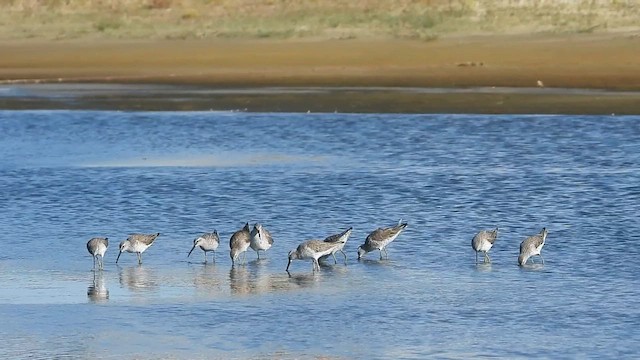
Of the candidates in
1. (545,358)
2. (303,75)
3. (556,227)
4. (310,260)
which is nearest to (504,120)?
(303,75)

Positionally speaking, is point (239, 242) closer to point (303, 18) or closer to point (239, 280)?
point (239, 280)

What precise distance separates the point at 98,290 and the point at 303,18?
3292 centimetres

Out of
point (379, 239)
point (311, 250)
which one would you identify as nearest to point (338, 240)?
point (379, 239)

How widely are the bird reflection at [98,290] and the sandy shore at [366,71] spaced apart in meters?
15.5

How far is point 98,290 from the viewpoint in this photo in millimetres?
14461

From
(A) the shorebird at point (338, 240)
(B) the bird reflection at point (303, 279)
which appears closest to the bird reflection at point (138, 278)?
(B) the bird reflection at point (303, 279)

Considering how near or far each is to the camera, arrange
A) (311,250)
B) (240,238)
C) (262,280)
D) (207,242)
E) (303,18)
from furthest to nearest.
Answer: (303,18)
(207,242)
(240,238)
(311,250)
(262,280)

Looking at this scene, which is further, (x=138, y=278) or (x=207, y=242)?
(x=207, y=242)

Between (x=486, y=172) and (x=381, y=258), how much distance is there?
6.53m

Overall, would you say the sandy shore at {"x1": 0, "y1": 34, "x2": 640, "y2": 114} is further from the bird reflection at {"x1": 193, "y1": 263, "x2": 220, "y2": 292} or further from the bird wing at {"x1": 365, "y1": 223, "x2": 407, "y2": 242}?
the bird reflection at {"x1": 193, "y1": 263, "x2": 220, "y2": 292}

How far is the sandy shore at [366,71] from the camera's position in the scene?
31.0 metres

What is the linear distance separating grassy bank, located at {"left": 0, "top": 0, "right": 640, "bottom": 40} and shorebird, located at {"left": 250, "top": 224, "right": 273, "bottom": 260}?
25.5m

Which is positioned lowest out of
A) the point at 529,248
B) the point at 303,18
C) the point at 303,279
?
the point at 303,279

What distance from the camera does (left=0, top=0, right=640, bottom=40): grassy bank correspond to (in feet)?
139
